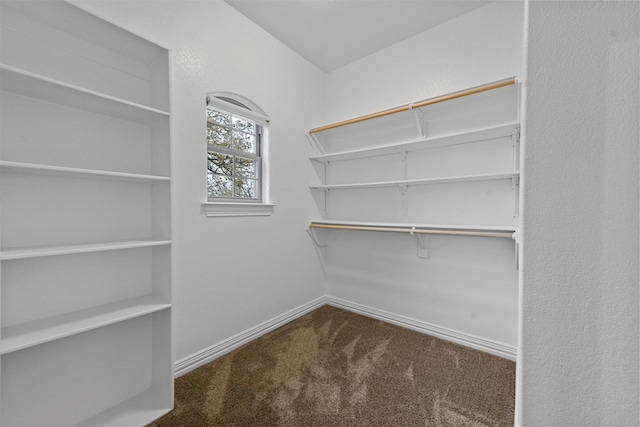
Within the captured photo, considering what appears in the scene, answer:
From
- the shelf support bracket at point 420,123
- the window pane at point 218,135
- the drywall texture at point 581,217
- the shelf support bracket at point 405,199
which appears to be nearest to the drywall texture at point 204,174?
the window pane at point 218,135

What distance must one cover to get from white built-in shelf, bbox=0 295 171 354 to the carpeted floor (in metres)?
0.60

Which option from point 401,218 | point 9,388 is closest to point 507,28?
point 401,218

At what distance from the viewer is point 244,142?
2.34 m

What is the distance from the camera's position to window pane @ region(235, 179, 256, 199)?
2.30 m

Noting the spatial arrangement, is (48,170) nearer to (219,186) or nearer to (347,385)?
(219,186)

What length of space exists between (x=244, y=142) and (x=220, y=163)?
309mm

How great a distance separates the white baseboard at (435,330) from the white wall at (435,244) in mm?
39

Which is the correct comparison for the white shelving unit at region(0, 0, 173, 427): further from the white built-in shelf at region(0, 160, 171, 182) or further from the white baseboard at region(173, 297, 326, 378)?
the white baseboard at region(173, 297, 326, 378)

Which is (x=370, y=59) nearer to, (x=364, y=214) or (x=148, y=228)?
(x=364, y=214)

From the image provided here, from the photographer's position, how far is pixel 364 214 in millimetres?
2789

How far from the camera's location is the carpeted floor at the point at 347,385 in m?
1.43

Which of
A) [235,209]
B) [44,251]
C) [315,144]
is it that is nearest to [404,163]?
[315,144]

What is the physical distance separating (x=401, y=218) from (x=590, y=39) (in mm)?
2134

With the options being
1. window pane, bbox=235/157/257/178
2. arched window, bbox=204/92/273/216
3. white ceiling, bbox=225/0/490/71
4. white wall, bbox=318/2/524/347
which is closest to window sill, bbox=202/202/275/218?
arched window, bbox=204/92/273/216
